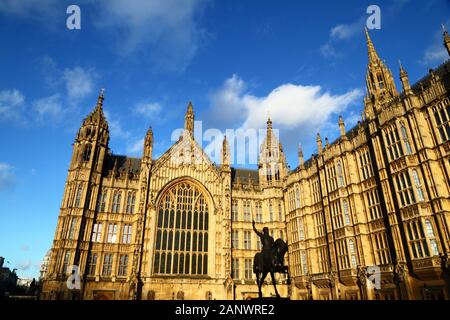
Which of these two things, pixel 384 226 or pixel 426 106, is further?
pixel 384 226

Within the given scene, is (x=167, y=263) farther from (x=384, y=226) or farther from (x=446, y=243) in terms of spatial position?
(x=446, y=243)

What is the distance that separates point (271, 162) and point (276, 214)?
29.0ft

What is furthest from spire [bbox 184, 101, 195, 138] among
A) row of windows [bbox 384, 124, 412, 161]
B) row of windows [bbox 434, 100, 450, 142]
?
row of windows [bbox 434, 100, 450, 142]

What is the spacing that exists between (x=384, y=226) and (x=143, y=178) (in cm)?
2951

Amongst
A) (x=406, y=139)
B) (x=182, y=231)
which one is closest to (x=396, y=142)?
(x=406, y=139)

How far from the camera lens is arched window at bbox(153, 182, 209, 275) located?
38.6m

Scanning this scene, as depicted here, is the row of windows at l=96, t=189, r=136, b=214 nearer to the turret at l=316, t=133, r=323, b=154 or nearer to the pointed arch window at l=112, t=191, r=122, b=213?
the pointed arch window at l=112, t=191, r=122, b=213

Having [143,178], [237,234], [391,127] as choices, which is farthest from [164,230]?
[391,127]

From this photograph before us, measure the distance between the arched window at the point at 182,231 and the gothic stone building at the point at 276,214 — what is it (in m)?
0.14

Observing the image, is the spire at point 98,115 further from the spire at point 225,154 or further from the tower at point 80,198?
the spire at point 225,154

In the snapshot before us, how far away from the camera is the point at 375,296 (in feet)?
91.4

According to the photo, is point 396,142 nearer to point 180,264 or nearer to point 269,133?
point 269,133

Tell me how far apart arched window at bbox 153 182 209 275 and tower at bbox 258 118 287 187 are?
1146 centimetres

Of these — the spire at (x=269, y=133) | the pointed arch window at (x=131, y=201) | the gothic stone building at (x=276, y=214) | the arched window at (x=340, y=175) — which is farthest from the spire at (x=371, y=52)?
the pointed arch window at (x=131, y=201)
